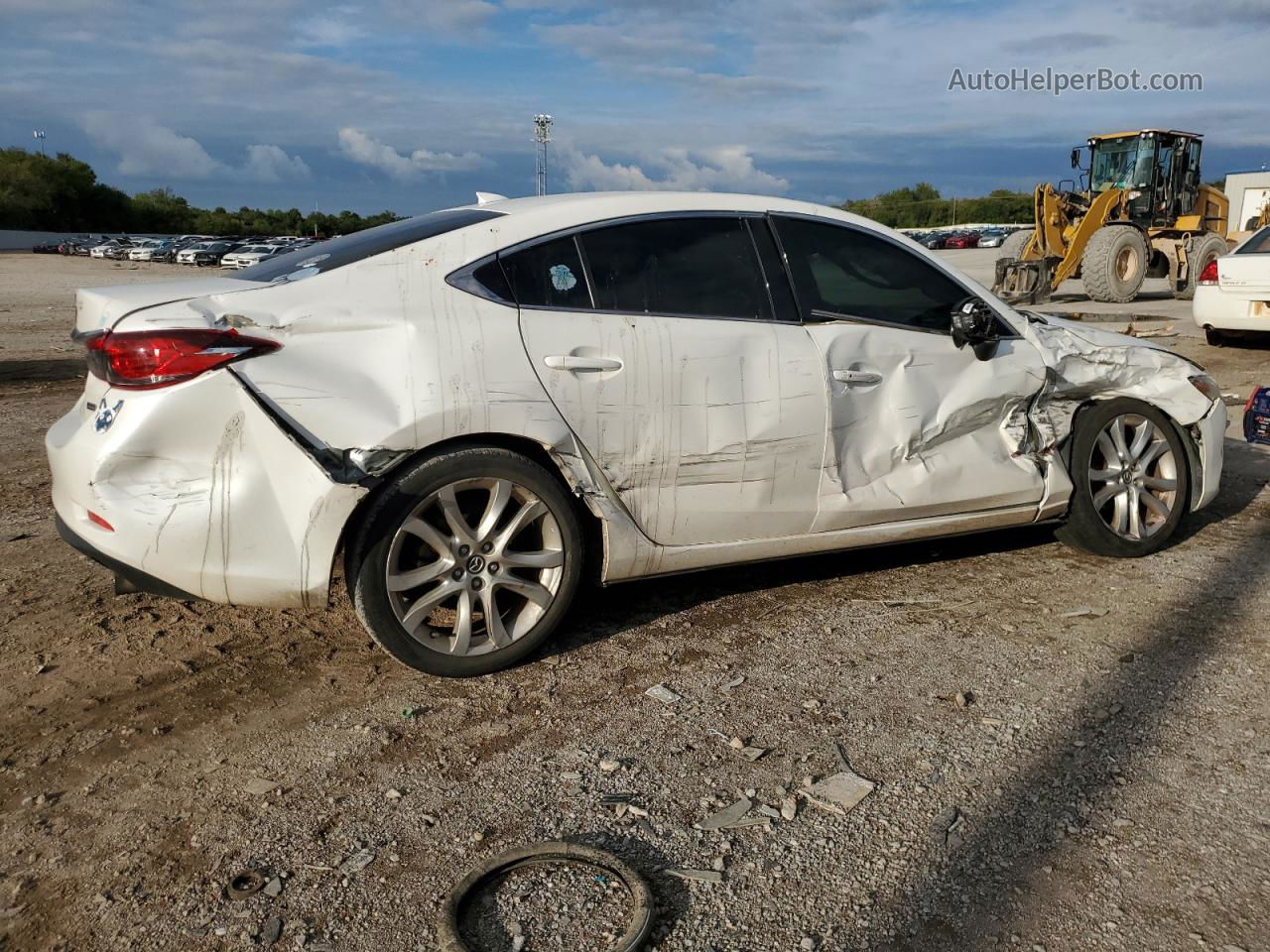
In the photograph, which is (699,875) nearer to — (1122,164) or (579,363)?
(579,363)

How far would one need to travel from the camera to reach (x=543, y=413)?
362cm

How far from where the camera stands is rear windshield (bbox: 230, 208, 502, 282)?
3.69m

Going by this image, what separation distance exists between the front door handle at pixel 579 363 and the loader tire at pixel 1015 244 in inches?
681

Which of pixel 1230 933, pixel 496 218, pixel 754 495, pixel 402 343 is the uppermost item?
pixel 496 218

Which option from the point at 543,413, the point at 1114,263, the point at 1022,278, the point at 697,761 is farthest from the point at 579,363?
the point at 1114,263

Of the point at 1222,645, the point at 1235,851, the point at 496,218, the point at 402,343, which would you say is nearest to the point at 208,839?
the point at 402,343

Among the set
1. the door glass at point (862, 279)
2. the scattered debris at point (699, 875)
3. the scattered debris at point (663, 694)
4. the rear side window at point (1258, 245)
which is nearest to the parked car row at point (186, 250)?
the rear side window at point (1258, 245)

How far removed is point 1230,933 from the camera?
2357 millimetres

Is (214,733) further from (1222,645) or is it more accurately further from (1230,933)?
(1222,645)

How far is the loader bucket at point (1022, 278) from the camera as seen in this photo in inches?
707

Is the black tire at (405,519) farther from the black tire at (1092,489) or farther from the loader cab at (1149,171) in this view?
the loader cab at (1149,171)

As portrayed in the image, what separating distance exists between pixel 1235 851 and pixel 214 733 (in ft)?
9.56

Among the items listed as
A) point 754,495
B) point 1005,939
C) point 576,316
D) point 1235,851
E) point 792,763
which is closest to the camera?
point 1005,939

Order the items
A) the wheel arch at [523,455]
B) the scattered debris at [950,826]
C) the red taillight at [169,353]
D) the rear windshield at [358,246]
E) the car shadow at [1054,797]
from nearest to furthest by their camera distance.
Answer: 1. the car shadow at [1054,797]
2. the scattered debris at [950,826]
3. the red taillight at [169,353]
4. the wheel arch at [523,455]
5. the rear windshield at [358,246]
